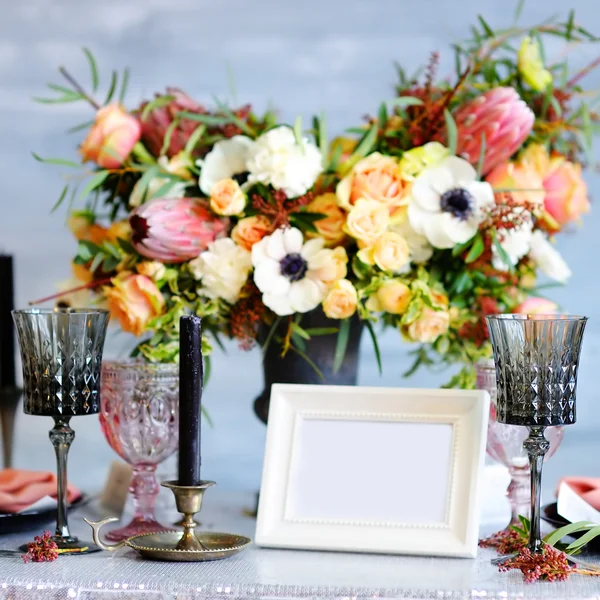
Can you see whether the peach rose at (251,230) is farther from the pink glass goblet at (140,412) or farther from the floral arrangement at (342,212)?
the pink glass goblet at (140,412)

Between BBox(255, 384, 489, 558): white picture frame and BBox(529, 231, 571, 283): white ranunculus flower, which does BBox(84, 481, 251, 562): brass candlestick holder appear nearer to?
BBox(255, 384, 489, 558): white picture frame

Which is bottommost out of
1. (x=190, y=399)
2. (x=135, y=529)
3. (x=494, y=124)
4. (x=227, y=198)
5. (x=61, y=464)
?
(x=135, y=529)

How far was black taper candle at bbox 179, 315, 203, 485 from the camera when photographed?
954 millimetres

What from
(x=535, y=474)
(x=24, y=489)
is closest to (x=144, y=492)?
(x=24, y=489)

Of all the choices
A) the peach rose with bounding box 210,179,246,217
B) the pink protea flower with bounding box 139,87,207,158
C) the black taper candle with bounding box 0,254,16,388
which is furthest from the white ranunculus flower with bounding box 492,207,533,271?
the black taper candle with bounding box 0,254,16,388

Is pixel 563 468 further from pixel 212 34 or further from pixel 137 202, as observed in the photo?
pixel 212 34

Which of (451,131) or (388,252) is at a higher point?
(451,131)

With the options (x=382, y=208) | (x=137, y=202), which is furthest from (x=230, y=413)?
(x=382, y=208)

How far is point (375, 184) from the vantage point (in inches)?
44.2

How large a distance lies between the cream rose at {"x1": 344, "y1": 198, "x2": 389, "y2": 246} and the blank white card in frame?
22 centimetres

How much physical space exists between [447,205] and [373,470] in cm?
33

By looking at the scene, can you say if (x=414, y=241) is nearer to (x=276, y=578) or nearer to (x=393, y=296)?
(x=393, y=296)

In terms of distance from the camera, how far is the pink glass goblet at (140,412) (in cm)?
114

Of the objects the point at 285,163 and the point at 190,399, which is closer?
the point at 190,399
